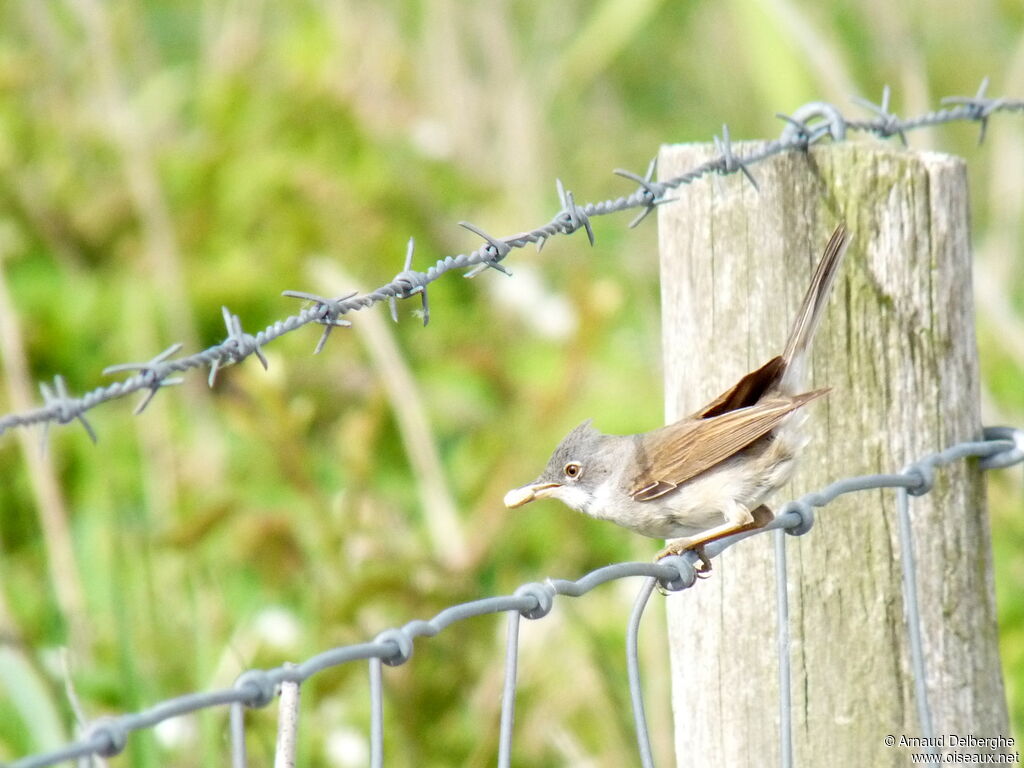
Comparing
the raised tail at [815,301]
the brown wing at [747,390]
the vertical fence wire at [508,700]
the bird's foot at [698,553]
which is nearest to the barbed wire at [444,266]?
the raised tail at [815,301]

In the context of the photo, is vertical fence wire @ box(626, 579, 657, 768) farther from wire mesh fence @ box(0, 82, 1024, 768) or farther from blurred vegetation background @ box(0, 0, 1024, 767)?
blurred vegetation background @ box(0, 0, 1024, 767)

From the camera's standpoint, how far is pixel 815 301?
190 cm

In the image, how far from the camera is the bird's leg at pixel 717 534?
198 cm

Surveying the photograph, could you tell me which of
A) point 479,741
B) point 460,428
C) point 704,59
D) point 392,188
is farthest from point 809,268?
point 704,59

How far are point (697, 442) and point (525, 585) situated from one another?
2.38 feet

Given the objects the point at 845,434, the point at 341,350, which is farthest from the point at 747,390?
the point at 341,350

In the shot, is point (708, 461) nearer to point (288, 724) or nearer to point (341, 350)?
point (288, 724)

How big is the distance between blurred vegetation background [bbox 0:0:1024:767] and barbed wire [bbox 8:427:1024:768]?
886mm

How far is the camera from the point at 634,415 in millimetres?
4695

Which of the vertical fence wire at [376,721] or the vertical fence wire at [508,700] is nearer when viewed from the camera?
the vertical fence wire at [376,721]

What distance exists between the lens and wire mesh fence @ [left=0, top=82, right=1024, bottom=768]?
124 cm

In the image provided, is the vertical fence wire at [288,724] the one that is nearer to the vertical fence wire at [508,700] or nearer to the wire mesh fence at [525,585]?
the wire mesh fence at [525,585]

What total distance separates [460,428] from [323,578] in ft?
5.00

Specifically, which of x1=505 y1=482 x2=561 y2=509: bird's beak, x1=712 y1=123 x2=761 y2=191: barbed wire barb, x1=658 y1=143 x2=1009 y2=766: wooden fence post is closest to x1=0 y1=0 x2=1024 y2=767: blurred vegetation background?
x1=505 y1=482 x2=561 y2=509: bird's beak
